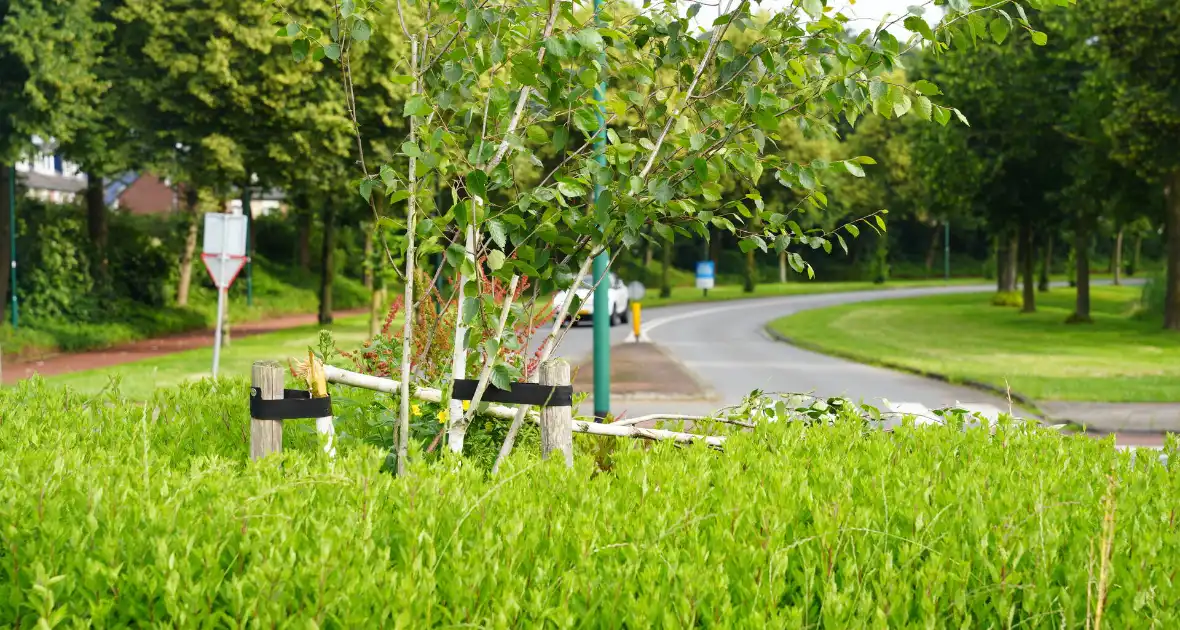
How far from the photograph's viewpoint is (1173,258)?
29344 mm

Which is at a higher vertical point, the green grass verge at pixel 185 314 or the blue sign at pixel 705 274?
the blue sign at pixel 705 274

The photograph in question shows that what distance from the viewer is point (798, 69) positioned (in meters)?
4.83

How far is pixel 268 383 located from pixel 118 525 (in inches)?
52.1

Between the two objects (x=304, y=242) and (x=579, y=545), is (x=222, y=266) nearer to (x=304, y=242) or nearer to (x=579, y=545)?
(x=579, y=545)

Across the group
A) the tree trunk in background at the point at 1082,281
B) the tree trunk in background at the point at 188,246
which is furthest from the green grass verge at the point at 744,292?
the tree trunk in background at the point at 188,246

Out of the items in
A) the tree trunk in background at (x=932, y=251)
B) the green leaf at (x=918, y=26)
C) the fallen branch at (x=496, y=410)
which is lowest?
the fallen branch at (x=496, y=410)

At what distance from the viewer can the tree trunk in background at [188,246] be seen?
32.9 m

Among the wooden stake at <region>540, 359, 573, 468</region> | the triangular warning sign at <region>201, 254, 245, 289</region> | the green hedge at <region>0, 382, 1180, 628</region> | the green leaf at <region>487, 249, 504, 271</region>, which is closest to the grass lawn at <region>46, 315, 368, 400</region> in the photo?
the triangular warning sign at <region>201, 254, 245, 289</region>

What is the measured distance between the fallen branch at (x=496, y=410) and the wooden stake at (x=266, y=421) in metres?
0.33

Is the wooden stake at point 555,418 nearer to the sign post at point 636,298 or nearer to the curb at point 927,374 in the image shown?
the curb at point 927,374

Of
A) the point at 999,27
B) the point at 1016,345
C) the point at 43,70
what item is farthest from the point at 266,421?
the point at 1016,345

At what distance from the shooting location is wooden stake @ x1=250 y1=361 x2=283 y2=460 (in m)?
4.63

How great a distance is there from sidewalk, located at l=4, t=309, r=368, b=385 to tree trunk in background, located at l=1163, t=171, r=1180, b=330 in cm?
2486

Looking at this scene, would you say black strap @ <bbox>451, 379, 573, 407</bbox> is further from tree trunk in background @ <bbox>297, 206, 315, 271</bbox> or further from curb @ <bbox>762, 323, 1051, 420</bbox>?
tree trunk in background @ <bbox>297, 206, 315, 271</bbox>
